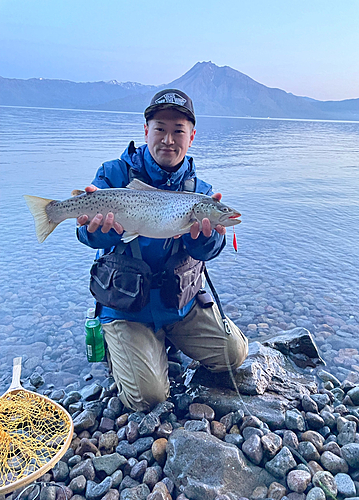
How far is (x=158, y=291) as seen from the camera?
14.1ft

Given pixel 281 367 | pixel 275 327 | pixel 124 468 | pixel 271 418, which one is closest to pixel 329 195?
pixel 275 327

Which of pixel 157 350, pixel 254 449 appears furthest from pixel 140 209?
pixel 254 449

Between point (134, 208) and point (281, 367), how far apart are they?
2.71m

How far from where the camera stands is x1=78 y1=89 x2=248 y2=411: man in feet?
13.3

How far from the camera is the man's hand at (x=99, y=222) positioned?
12.6ft

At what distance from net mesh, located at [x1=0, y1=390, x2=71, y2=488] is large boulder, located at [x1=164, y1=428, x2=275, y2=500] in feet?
3.26

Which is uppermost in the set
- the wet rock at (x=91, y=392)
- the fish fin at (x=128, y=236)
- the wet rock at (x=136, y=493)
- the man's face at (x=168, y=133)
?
the man's face at (x=168, y=133)

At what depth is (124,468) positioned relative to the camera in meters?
3.27

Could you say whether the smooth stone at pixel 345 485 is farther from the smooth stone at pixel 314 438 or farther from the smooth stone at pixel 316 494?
the smooth stone at pixel 314 438

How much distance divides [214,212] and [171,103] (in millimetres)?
1245

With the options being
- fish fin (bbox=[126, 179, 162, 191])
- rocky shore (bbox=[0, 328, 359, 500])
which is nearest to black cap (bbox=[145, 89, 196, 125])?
fish fin (bbox=[126, 179, 162, 191])

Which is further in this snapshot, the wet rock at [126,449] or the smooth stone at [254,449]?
the wet rock at [126,449]

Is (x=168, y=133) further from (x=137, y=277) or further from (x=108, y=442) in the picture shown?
(x=108, y=442)

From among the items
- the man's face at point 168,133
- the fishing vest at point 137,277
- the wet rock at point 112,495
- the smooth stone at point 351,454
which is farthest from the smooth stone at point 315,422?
the man's face at point 168,133
